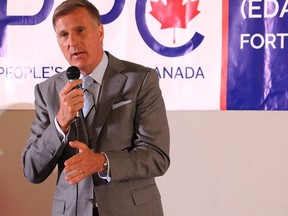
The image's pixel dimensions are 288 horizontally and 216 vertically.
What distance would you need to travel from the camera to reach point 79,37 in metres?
1.55

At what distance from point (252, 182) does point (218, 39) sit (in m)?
0.77

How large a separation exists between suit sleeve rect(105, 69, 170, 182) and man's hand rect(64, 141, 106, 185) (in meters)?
0.07

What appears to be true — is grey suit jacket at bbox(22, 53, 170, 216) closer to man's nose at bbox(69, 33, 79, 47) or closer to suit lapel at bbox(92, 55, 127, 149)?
suit lapel at bbox(92, 55, 127, 149)

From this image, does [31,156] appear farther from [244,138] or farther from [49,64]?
[244,138]

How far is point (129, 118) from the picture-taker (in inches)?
60.9

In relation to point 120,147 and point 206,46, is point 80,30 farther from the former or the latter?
point 206,46

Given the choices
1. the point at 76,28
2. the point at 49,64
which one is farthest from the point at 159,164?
the point at 49,64

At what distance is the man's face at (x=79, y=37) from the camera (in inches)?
60.9

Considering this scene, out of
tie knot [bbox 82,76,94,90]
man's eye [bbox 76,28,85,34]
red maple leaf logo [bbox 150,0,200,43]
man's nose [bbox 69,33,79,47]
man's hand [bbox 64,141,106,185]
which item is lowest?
man's hand [bbox 64,141,106,185]

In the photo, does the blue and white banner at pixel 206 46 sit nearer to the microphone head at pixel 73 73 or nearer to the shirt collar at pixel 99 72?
the shirt collar at pixel 99 72

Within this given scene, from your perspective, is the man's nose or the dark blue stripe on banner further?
the dark blue stripe on banner

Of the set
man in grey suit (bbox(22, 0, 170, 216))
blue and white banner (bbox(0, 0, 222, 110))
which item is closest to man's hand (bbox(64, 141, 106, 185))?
man in grey suit (bbox(22, 0, 170, 216))

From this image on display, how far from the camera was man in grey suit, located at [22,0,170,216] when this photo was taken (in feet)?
4.85

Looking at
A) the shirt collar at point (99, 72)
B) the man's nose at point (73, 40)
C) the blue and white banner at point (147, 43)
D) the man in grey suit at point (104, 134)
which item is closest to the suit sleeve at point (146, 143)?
the man in grey suit at point (104, 134)
